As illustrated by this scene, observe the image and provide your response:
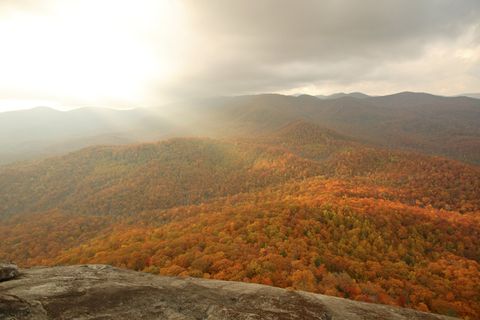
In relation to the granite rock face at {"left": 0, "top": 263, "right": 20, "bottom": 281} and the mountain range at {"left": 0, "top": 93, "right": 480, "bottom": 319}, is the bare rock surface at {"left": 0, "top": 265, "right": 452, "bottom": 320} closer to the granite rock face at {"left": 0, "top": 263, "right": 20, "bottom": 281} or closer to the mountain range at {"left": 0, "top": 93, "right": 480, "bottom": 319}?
the granite rock face at {"left": 0, "top": 263, "right": 20, "bottom": 281}

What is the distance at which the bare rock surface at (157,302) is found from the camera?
8.82 meters

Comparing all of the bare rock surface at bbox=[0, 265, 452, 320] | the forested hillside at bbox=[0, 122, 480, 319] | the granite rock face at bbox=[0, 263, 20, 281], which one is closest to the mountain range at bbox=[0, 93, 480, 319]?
the forested hillside at bbox=[0, 122, 480, 319]

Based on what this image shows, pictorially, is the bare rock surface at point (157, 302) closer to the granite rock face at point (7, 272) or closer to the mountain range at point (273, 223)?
the granite rock face at point (7, 272)

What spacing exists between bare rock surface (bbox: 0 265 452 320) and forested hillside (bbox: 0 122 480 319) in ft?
60.2

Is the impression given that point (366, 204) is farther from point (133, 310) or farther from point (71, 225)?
point (71, 225)

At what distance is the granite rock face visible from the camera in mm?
11952

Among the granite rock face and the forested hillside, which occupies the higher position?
the granite rock face

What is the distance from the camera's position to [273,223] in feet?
177

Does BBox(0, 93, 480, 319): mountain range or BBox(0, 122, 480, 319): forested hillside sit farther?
BBox(0, 122, 480, 319): forested hillside

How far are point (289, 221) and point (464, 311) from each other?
3045 cm

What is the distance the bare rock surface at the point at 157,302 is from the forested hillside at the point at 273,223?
18334 millimetres

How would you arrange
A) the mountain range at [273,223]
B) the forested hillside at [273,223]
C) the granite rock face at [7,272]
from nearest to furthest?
the granite rock face at [7,272], the mountain range at [273,223], the forested hillside at [273,223]

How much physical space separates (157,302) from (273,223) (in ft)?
150

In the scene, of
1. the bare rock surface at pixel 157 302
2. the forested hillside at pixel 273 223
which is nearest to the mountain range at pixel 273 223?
the forested hillside at pixel 273 223
